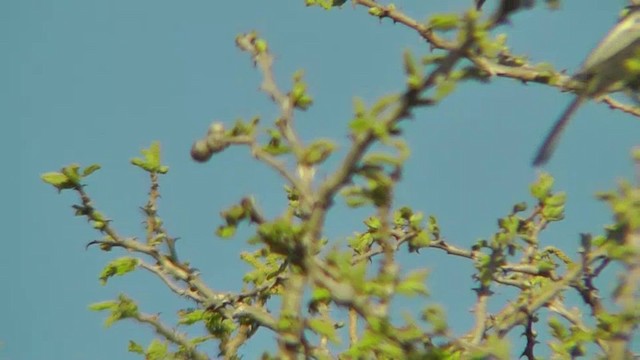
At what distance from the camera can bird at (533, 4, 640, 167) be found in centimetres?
313

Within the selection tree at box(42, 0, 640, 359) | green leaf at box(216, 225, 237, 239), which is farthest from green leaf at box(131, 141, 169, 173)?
green leaf at box(216, 225, 237, 239)

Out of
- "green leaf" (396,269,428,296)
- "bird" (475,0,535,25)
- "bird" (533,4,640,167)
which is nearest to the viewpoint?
"bird" (475,0,535,25)

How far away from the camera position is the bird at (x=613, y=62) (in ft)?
10.3

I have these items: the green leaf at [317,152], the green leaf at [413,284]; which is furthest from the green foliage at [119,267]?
the green leaf at [413,284]

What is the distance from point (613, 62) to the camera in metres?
3.18

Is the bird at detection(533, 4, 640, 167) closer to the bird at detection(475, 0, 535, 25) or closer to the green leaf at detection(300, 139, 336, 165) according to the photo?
the bird at detection(475, 0, 535, 25)

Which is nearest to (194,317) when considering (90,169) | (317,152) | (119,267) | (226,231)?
(119,267)

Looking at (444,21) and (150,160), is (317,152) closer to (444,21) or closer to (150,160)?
(444,21)

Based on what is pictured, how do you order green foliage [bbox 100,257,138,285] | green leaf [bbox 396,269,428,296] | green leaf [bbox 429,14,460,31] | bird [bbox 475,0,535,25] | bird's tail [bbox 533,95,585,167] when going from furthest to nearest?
green foliage [bbox 100,257,138,285]
bird's tail [bbox 533,95,585,167]
green leaf [bbox 396,269,428,296]
green leaf [bbox 429,14,460,31]
bird [bbox 475,0,535,25]

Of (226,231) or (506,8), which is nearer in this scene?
(506,8)

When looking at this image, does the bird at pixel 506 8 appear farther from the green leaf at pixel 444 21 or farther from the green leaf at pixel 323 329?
the green leaf at pixel 323 329

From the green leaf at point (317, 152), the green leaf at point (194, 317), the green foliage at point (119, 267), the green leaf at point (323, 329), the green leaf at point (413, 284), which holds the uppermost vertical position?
the green foliage at point (119, 267)

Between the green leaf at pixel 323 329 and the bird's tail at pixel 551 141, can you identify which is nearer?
the green leaf at pixel 323 329

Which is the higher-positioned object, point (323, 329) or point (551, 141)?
point (551, 141)
